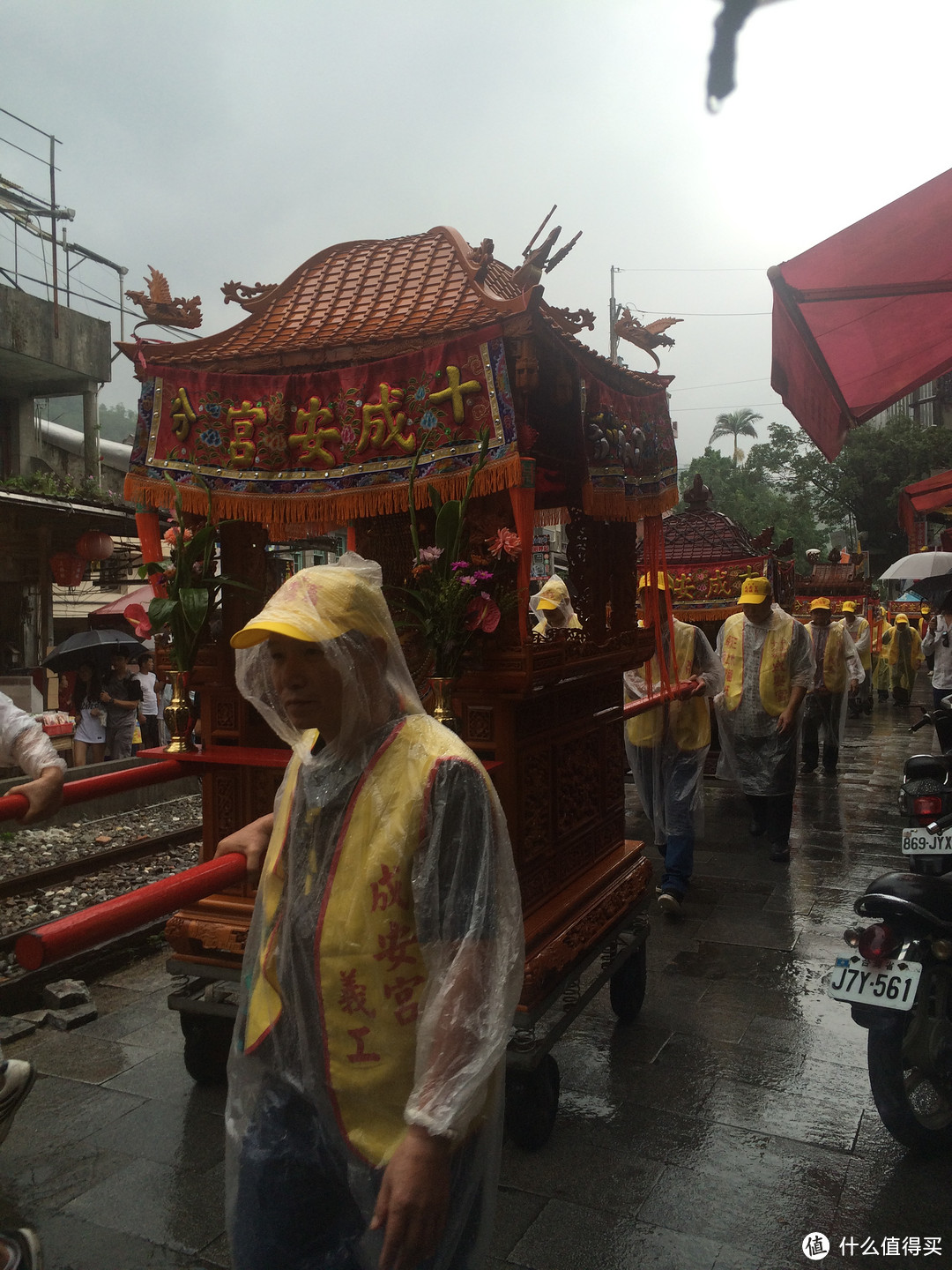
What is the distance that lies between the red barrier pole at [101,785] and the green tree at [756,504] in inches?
1180

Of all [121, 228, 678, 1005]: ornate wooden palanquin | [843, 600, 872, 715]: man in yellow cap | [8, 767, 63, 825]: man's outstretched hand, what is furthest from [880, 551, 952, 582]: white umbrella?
[8, 767, 63, 825]: man's outstretched hand

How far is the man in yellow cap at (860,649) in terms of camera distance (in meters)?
14.7

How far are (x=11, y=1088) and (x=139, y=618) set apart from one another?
6.70 ft

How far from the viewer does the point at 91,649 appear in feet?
33.4

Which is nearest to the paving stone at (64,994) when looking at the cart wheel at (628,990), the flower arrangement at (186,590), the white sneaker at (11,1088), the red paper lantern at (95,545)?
the flower arrangement at (186,590)

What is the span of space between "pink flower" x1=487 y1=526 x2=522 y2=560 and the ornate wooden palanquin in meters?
0.05

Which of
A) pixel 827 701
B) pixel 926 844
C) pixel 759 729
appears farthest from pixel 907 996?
pixel 827 701

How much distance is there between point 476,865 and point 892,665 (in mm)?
19310

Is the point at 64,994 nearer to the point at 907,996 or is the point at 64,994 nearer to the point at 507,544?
the point at 507,544

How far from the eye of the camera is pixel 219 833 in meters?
4.00

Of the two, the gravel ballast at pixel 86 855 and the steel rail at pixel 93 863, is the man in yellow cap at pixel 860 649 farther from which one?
the steel rail at pixel 93 863

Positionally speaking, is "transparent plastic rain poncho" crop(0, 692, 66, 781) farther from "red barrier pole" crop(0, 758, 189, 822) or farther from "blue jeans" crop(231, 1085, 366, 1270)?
"blue jeans" crop(231, 1085, 366, 1270)

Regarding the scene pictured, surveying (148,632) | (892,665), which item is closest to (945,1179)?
(148,632)

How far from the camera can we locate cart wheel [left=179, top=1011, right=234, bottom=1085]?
3.55 metres
